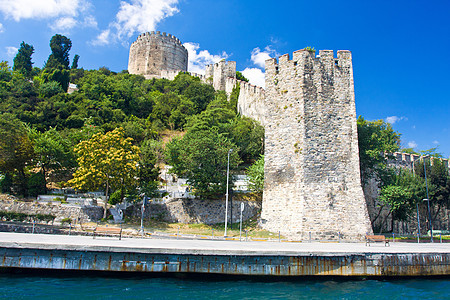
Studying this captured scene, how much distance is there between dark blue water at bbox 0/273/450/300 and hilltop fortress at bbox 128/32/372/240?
6.31m

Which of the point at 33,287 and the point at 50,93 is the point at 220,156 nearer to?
the point at 33,287

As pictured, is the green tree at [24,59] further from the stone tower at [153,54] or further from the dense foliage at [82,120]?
the stone tower at [153,54]

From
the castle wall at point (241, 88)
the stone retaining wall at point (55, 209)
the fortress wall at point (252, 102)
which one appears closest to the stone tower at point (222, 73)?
the castle wall at point (241, 88)

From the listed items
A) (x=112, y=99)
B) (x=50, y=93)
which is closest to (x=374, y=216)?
(x=112, y=99)

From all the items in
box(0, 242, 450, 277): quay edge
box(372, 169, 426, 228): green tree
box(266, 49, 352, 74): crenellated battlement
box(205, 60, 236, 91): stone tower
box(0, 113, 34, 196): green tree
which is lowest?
box(0, 242, 450, 277): quay edge

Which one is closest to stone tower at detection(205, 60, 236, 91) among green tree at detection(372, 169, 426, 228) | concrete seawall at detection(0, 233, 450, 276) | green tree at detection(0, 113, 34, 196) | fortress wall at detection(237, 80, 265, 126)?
fortress wall at detection(237, 80, 265, 126)

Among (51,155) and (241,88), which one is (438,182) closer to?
(241,88)

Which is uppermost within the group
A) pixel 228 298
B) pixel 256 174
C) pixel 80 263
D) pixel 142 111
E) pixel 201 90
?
pixel 201 90

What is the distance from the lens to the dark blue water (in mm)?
8883

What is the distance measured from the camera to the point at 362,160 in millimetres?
22750

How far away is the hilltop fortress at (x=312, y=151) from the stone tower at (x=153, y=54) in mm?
52290

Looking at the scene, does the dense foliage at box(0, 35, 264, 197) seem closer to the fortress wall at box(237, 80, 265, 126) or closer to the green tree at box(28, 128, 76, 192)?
the green tree at box(28, 128, 76, 192)

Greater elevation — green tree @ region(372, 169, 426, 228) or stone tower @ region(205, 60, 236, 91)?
stone tower @ region(205, 60, 236, 91)

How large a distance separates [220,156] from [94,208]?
31.6ft
